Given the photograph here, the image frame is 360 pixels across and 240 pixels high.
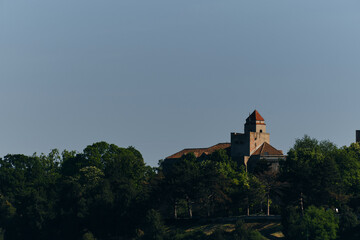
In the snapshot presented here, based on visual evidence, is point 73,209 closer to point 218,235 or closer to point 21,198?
point 21,198

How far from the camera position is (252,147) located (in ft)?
497

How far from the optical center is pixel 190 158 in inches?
5974

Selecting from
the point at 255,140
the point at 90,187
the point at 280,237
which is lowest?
the point at 280,237

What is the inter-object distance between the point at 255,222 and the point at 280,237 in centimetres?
683

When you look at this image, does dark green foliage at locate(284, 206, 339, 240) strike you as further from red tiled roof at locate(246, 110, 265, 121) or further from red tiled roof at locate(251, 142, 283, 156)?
red tiled roof at locate(246, 110, 265, 121)

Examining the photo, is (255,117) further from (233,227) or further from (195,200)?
(233,227)

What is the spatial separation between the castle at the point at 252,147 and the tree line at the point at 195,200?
5192 millimetres

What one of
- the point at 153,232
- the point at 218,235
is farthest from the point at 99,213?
the point at 218,235

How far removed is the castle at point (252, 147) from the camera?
149 metres

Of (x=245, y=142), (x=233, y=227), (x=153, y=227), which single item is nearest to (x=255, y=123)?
(x=245, y=142)

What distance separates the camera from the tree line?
112594mm

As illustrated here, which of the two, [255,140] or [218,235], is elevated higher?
[255,140]

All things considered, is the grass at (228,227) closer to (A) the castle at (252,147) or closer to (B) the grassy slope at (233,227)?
(B) the grassy slope at (233,227)

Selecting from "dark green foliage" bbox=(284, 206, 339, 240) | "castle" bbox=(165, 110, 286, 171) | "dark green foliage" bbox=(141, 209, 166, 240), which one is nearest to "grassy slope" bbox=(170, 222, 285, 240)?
"dark green foliage" bbox=(284, 206, 339, 240)
